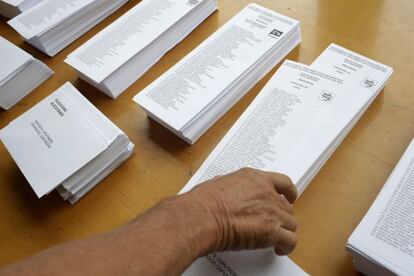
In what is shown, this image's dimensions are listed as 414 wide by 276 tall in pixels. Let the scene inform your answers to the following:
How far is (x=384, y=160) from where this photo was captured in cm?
67

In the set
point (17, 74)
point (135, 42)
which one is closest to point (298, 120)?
point (135, 42)

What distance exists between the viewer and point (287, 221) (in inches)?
22.2

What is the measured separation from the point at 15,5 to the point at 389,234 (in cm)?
112

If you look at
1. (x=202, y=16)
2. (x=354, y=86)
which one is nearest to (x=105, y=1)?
(x=202, y=16)

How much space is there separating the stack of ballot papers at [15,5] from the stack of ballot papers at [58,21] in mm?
77

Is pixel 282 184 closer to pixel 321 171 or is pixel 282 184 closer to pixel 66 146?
pixel 321 171

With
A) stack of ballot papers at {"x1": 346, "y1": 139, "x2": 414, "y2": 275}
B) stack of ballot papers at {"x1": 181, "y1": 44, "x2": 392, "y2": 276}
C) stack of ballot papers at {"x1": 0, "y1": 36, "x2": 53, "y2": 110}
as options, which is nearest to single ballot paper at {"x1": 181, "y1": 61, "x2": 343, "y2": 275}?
stack of ballot papers at {"x1": 181, "y1": 44, "x2": 392, "y2": 276}

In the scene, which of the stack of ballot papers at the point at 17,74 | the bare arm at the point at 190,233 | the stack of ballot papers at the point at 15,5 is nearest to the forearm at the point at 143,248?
the bare arm at the point at 190,233

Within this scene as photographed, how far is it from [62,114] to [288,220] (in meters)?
0.51

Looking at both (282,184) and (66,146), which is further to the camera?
(66,146)

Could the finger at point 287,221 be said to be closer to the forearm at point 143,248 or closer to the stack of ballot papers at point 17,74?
the forearm at point 143,248

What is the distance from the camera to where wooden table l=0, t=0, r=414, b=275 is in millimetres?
627

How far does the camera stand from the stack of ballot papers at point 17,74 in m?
0.91

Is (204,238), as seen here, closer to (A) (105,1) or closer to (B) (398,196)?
(B) (398,196)
